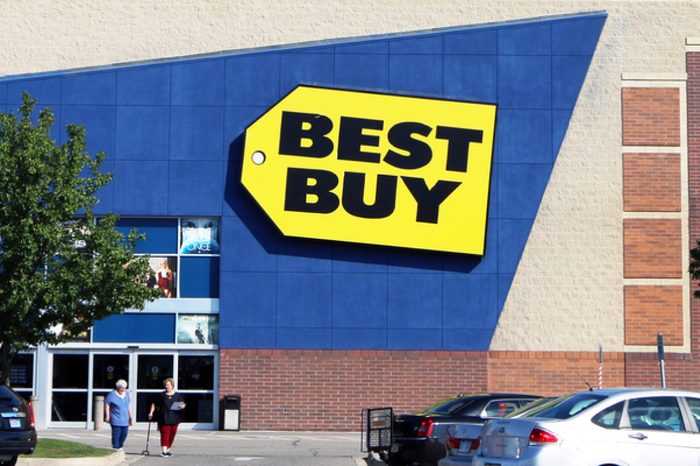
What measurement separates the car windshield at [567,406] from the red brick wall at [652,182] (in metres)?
20.5

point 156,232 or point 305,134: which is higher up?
point 305,134

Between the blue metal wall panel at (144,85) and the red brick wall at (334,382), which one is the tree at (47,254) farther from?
Result: the blue metal wall panel at (144,85)

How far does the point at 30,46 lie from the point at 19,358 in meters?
8.96

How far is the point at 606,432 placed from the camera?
14.3 m

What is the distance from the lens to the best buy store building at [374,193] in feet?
113

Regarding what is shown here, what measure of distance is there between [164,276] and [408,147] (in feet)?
25.6

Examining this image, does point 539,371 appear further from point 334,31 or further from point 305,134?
point 334,31

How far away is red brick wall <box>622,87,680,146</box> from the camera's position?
35.3 m

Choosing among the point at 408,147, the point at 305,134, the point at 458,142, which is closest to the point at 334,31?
the point at 305,134

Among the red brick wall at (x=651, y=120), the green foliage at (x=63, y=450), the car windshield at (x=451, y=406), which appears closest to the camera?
the car windshield at (x=451, y=406)

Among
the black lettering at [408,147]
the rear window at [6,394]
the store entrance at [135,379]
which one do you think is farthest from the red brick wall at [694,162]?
the rear window at [6,394]

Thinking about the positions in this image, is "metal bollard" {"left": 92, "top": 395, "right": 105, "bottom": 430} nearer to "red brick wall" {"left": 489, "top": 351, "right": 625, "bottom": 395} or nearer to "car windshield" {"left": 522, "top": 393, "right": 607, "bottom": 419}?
"red brick wall" {"left": 489, "top": 351, "right": 625, "bottom": 395}

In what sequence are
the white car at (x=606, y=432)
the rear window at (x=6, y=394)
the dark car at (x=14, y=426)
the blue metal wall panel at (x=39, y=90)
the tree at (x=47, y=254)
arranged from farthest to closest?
1. the blue metal wall panel at (x=39, y=90)
2. the tree at (x=47, y=254)
3. the rear window at (x=6, y=394)
4. the dark car at (x=14, y=426)
5. the white car at (x=606, y=432)

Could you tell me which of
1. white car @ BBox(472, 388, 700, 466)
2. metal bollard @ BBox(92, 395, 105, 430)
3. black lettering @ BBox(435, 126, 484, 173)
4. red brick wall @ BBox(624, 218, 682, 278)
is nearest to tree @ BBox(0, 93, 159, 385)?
metal bollard @ BBox(92, 395, 105, 430)
